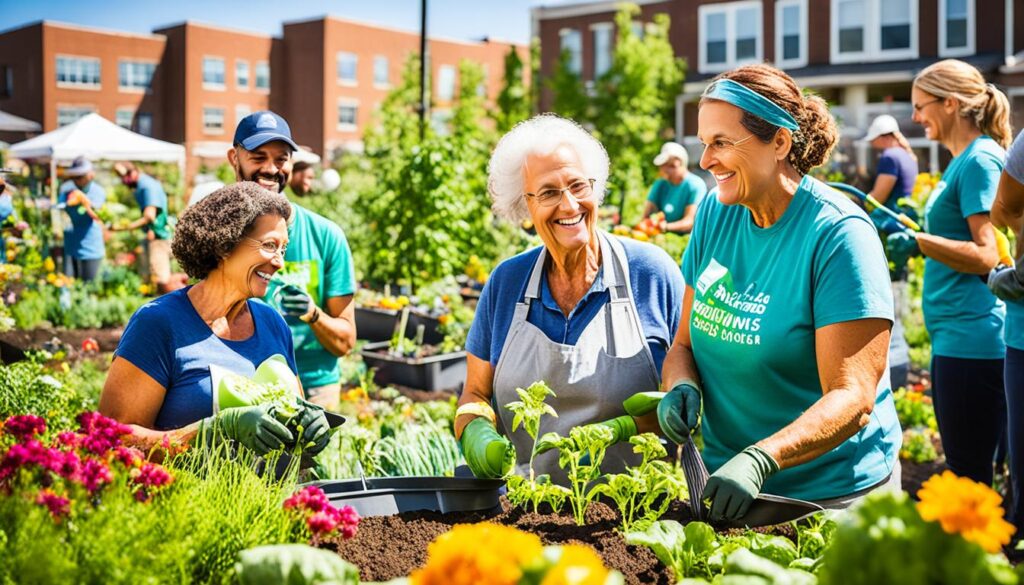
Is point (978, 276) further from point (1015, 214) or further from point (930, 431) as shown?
point (930, 431)

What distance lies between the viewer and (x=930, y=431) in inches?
240

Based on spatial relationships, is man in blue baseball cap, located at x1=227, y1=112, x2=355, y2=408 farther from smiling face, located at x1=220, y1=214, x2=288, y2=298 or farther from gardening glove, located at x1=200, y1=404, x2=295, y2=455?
gardening glove, located at x1=200, y1=404, x2=295, y2=455

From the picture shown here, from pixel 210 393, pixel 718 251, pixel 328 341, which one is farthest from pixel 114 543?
pixel 328 341

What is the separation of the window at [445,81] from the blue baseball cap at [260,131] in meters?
48.5

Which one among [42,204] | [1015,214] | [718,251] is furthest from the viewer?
[42,204]

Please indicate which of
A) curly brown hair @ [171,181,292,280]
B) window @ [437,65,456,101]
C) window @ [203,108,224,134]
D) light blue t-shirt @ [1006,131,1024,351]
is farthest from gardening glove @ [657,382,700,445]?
window @ [437,65,456,101]

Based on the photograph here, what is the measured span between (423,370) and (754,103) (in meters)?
5.45

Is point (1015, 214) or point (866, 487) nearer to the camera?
point (866, 487)

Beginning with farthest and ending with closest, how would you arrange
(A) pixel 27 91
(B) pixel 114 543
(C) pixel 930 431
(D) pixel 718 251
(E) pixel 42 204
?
1. (A) pixel 27 91
2. (E) pixel 42 204
3. (C) pixel 930 431
4. (D) pixel 718 251
5. (B) pixel 114 543

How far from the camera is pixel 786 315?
7.08ft

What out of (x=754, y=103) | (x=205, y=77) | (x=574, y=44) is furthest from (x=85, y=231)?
(x=205, y=77)

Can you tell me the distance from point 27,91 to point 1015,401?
49372 mm

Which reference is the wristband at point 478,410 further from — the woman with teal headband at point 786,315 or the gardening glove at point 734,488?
the gardening glove at point 734,488

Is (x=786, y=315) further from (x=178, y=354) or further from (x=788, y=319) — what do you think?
(x=178, y=354)
